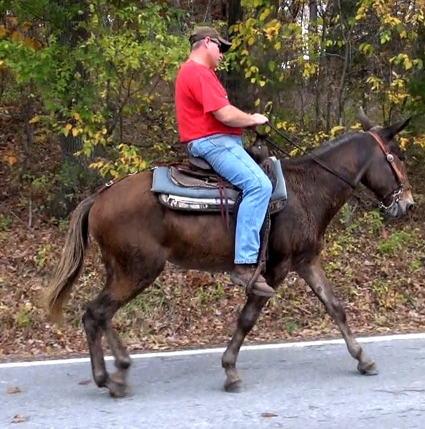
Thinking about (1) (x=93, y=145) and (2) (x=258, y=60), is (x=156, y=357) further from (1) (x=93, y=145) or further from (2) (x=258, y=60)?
(2) (x=258, y=60)

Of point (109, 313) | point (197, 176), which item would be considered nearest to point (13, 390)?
point (109, 313)

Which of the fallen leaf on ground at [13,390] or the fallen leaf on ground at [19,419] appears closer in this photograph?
the fallen leaf on ground at [19,419]

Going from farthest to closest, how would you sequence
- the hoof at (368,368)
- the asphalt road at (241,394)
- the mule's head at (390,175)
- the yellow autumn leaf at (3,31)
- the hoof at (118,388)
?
the yellow autumn leaf at (3,31) < the mule's head at (390,175) < the hoof at (368,368) < the hoof at (118,388) < the asphalt road at (241,394)

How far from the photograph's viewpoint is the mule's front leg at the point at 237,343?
5.94 m

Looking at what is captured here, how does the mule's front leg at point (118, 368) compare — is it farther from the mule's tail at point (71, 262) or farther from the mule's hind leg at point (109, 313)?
the mule's tail at point (71, 262)

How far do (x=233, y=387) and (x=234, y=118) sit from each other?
214cm

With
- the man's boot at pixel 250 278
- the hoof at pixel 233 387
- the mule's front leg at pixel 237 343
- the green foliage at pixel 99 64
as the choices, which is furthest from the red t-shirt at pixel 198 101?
the green foliage at pixel 99 64

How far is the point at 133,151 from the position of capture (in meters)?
9.74

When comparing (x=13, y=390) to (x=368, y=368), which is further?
(x=368, y=368)

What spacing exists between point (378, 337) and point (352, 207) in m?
4.31

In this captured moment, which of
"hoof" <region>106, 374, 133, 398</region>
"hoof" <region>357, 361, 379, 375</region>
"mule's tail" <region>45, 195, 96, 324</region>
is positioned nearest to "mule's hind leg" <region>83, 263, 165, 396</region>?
"hoof" <region>106, 374, 133, 398</region>

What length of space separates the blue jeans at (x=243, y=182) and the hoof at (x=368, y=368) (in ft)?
4.28

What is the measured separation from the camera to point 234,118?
Result: 19.3 ft

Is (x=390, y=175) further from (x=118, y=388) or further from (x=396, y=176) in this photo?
(x=118, y=388)
